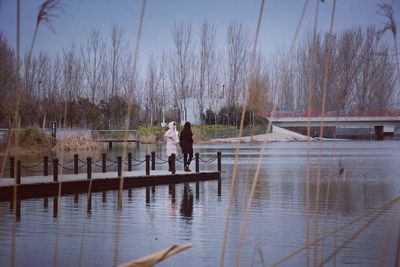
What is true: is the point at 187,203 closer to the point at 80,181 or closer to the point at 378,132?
the point at 80,181

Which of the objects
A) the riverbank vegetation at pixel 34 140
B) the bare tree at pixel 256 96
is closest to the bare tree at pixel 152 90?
the riverbank vegetation at pixel 34 140

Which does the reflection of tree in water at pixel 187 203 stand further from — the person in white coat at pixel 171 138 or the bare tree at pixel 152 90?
the bare tree at pixel 152 90

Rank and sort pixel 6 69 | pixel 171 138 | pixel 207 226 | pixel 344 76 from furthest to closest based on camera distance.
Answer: pixel 171 138 → pixel 6 69 → pixel 207 226 → pixel 344 76

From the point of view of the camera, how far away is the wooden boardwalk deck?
1174 cm

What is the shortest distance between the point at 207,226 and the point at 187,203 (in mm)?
2837

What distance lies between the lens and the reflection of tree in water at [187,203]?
9.38 metres

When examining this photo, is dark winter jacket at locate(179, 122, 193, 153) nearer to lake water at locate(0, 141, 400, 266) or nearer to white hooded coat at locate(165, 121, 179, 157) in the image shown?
white hooded coat at locate(165, 121, 179, 157)

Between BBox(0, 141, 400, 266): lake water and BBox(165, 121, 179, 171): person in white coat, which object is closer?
BBox(0, 141, 400, 266): lake water

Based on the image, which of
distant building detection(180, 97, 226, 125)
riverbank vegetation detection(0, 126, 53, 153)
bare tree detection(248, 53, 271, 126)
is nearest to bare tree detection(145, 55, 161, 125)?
distant building detection(180, 97, 226, 125)

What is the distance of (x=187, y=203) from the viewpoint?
1085 cm

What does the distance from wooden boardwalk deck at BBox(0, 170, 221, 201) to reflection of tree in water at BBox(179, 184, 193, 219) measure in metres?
1.16

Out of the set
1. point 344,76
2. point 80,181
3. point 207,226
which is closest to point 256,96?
point 344,76

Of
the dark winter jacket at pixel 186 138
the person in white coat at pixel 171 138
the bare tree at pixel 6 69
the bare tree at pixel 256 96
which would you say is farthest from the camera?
the dark winter jacket at pixel 186 138

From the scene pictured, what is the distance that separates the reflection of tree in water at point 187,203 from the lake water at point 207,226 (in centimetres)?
1
